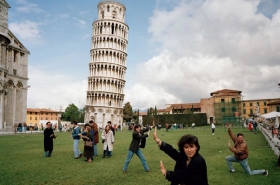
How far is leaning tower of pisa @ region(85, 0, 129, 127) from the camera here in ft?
221

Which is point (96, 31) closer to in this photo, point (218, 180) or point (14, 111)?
point (14, 111)

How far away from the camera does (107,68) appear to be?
67812 mm

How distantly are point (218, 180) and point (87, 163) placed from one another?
5.65 meters

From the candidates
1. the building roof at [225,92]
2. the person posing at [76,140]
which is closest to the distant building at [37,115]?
the building roof at [225,92]

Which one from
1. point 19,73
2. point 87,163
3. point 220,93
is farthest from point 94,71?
point 87,163

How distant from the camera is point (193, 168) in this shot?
3.20 metres

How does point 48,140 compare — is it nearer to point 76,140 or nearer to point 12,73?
point 76,140

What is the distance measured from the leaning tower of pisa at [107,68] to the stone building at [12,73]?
22971mm

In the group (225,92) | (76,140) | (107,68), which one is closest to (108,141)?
(76,140)

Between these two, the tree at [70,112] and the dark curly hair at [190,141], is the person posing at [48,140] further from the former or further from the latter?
the tree at [70,112]

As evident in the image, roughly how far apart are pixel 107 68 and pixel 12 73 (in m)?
27.9

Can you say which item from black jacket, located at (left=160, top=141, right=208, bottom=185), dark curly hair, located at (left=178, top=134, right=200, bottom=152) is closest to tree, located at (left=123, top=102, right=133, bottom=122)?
dark curly hair, located at (left=178, top=134, right=200, bottom=152)

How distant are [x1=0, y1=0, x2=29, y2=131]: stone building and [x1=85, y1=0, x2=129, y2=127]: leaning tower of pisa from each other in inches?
904

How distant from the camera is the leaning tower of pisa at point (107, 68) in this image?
67.5m
